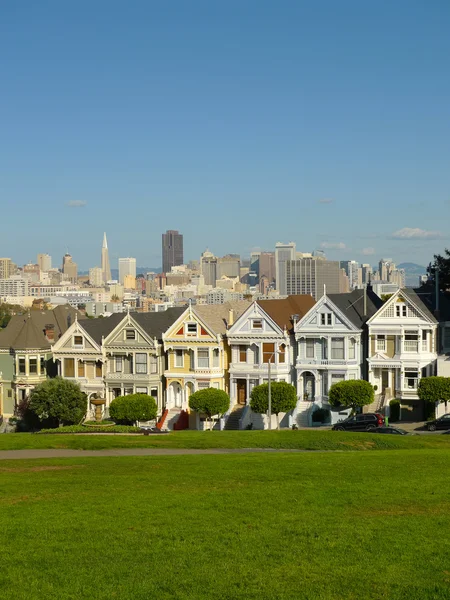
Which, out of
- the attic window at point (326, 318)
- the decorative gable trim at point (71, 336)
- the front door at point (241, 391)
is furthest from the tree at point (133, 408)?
the attic window at point (326, 318)

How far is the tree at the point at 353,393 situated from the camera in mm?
58250

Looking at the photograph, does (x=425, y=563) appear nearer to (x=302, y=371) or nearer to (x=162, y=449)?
(x=162, y=449)

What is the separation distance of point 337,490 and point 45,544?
9.20m

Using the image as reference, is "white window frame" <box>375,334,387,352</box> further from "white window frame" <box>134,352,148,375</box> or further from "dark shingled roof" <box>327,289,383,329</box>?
"white window frame" <box>134,352,148,375</box>

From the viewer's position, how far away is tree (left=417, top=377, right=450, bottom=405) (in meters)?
56.3

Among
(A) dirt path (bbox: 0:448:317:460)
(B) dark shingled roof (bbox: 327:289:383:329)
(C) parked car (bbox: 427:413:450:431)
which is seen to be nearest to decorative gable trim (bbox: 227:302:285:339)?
(B) dark shingled roof (bbox: 327:289:383:329)

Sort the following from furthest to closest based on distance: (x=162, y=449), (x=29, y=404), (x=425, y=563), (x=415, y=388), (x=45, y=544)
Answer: (x=29, y=404) < (x=415, y=388) < (x=162, y=449) < (x=45, y=544) < (x=425, y=563)

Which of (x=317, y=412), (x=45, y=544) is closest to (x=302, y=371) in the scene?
(x=317, y=412)

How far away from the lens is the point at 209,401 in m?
61.1

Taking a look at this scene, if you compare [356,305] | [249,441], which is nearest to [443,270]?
[356,305]

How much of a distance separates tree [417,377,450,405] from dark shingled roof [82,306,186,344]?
19.6 m

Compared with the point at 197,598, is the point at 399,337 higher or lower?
higher

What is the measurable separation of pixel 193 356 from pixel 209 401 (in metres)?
4.91

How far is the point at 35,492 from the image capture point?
2870cm
